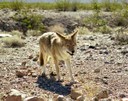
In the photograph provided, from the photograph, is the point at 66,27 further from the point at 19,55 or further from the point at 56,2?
the point at 19,55

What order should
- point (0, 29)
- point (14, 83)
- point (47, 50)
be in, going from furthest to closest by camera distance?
point (0, 29) → point (47, 50) → point (14, 83)

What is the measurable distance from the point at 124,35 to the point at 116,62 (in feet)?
19.8

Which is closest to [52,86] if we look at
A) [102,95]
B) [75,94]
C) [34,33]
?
[75,94]

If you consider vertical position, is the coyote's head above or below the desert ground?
above

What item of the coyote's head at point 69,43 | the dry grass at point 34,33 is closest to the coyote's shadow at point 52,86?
the coyote's head at point 69,43

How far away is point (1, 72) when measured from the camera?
1280cm

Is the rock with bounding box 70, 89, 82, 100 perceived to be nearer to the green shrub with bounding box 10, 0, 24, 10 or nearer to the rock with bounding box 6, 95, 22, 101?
the rock with bounding box 6, 95, 22, 101

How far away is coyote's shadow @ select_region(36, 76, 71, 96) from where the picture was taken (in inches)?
436

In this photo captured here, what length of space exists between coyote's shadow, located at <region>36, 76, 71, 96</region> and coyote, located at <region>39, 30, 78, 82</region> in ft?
1.06

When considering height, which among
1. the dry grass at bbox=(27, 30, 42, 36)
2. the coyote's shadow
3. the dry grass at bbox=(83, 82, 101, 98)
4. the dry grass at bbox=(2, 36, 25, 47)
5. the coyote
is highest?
the coyote

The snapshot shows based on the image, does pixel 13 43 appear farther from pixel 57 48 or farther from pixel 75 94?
pixel 75 94

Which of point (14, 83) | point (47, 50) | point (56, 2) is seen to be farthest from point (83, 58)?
point (56, 2)

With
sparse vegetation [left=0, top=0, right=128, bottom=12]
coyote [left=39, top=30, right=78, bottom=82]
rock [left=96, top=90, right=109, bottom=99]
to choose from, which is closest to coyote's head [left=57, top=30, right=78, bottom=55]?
coyote [left=39, top=30, right=78, bottom=82]

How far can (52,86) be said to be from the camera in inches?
455
